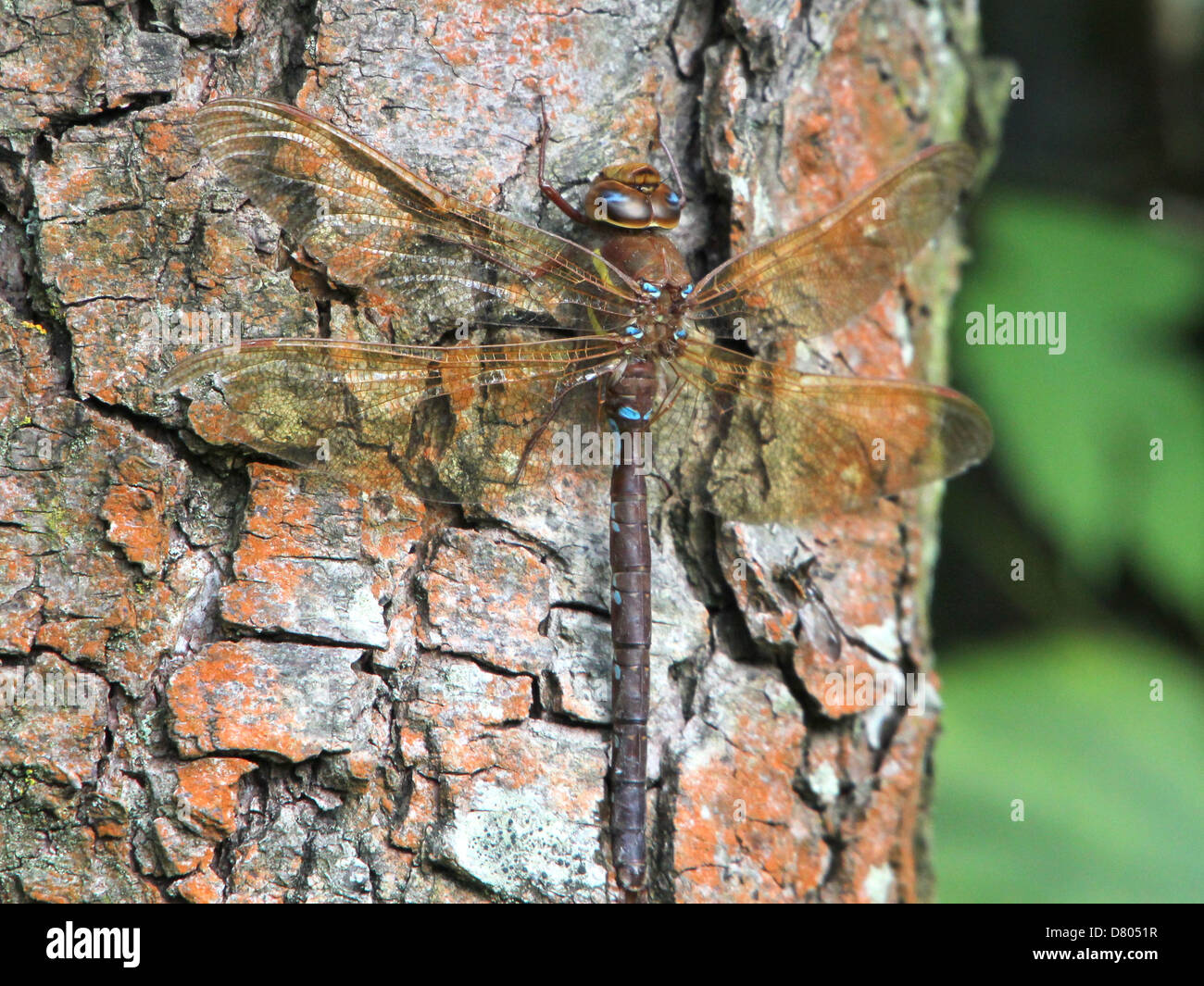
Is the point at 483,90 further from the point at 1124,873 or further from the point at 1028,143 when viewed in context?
the point at 1124,873

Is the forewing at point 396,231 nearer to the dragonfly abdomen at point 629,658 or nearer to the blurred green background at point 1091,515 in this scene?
the dragonfly abdomen at point 629,658

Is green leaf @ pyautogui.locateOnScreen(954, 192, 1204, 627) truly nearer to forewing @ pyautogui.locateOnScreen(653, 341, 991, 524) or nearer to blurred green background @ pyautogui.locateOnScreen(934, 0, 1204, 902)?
Answer: blurred green background @ pyautogui.locateOnScreen(934, 0, 1204, 902)

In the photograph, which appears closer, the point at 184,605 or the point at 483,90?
the point at 184,605

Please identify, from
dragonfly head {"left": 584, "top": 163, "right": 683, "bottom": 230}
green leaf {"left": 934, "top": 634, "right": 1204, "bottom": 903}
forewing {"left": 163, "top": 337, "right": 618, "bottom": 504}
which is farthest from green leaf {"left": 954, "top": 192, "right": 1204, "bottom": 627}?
forewing {"left": 163, "top": 337, "right": 618, "bottom": 504}

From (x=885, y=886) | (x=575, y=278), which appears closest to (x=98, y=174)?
(x=575, y=278)

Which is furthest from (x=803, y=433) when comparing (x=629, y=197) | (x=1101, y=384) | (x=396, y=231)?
(x=1101, y=384)

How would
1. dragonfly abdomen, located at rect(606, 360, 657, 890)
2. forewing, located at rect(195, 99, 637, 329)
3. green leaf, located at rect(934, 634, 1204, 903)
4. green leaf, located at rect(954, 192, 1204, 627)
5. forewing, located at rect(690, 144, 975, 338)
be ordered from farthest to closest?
green leaf, located at rect(954, 192, 1204, 627) → green leaf, located at rect(934, 634, 1204, 903) → forewing, located at rect(690, 144, 975, 338) → dragonfly abdomen, located at rect(606, 360, 657, 890) → forewing, located at rect(195, 99, 637, 329)
